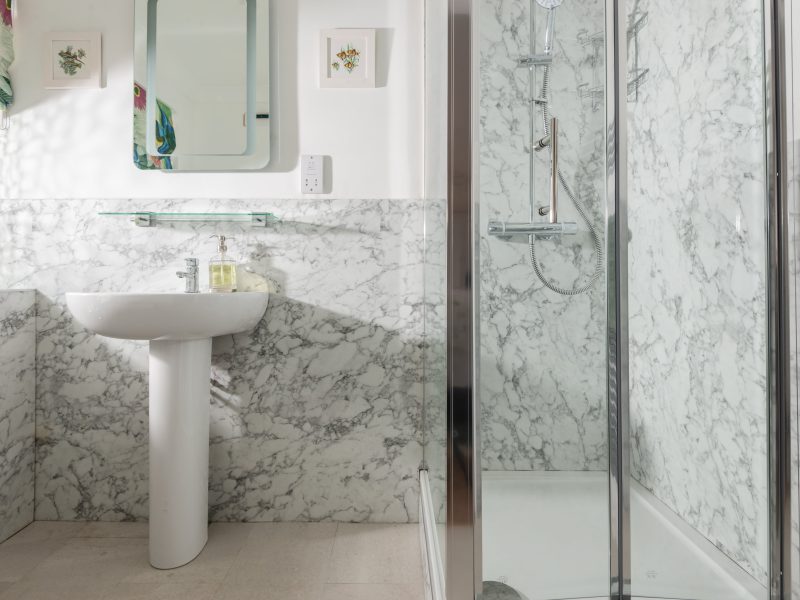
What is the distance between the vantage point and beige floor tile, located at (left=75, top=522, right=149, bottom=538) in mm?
1574

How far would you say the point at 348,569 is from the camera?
139 cm

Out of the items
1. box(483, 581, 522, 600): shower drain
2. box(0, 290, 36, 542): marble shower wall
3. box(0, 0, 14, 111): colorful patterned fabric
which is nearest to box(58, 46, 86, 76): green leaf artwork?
box(0, 0, 14, 111): colorful patterned fabric

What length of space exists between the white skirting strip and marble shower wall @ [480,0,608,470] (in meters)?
0.32

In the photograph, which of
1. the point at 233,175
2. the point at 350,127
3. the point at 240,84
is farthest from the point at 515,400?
the point at 240,84

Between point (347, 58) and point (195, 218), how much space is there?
77 centimetres

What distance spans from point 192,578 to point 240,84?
5.13 feet

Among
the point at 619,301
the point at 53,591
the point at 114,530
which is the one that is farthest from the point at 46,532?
the point at 619,301

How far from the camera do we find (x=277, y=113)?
1.71 metres

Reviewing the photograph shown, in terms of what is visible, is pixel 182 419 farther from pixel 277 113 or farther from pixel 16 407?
pixel 277 113

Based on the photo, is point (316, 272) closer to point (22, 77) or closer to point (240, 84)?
point (240, 84)

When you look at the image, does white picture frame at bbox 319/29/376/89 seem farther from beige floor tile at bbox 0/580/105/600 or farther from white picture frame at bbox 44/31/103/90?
beige floor tile at bbox 0/580/105/600

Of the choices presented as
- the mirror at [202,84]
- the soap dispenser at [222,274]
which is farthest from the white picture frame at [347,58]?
the soap dispenser at [222,274]

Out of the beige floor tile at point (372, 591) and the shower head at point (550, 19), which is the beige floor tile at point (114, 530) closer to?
the beige floor tile at point (372, 591)

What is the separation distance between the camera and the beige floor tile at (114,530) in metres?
1.57
